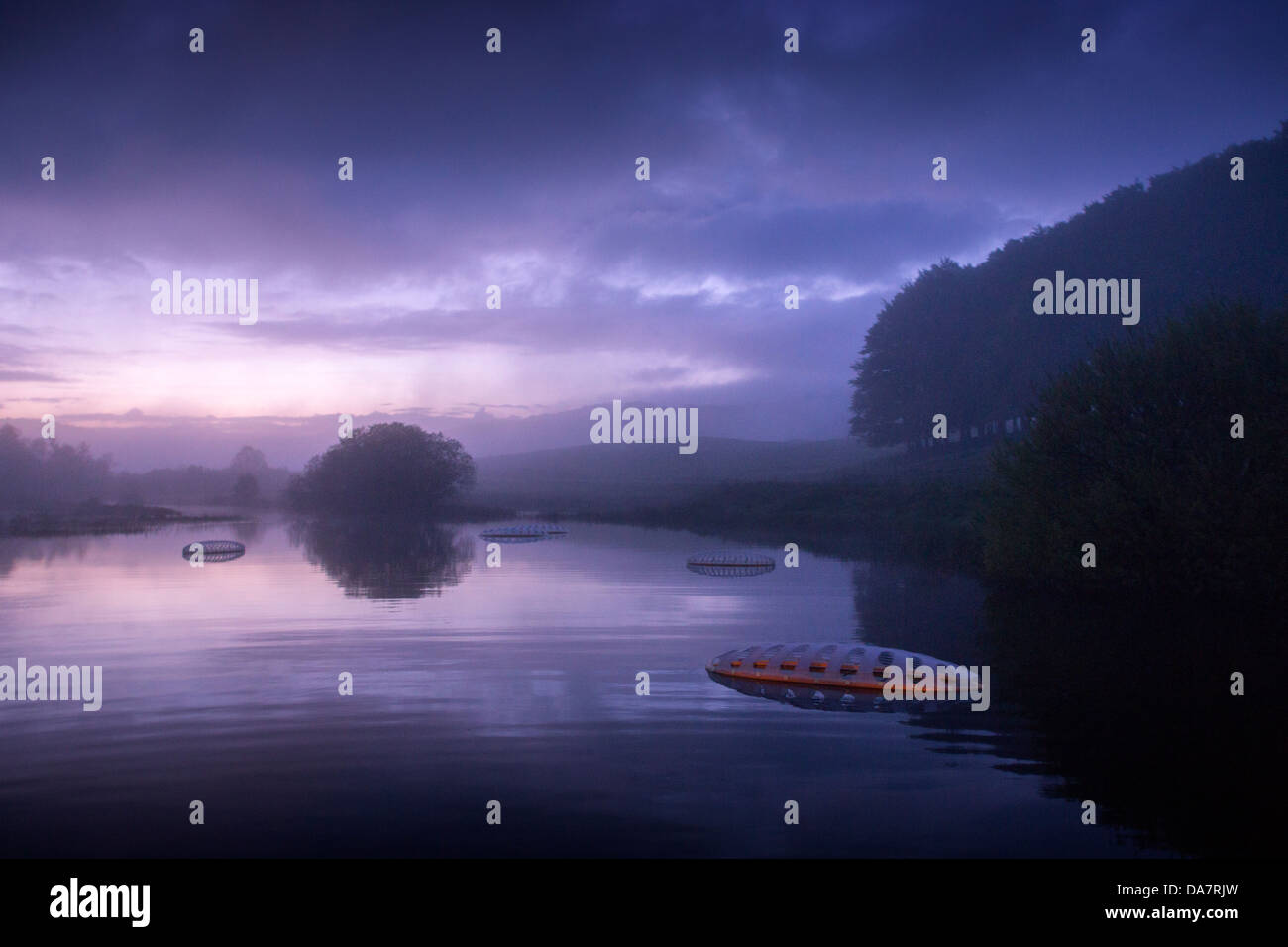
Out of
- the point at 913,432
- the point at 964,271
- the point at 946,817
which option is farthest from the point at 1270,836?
the point at 964,271

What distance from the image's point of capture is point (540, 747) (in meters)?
18.2

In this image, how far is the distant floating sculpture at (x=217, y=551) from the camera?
71.5 m

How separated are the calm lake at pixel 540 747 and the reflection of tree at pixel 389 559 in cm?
1126

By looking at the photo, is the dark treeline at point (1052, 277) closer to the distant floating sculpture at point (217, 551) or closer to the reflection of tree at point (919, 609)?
the reflection of tree at point (919, 609)

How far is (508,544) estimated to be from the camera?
85750 mm

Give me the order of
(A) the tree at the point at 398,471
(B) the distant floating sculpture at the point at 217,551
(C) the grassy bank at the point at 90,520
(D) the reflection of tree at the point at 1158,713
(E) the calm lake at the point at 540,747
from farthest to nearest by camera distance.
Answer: (A) the tree at the point at 398,471 → (C) the grassy bank at the point at 90,520 → (B) the distant floating sculpture at the point at 217,551 → (D) the reflection of tree at the point at 1158,713 → (E) the calm lake at the point at 540,747

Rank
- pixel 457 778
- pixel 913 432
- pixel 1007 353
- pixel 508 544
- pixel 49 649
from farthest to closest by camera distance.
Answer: pixel 913 432, pixel 1007 353, pixel 508 544, pixel 49 649, pixel 457 778

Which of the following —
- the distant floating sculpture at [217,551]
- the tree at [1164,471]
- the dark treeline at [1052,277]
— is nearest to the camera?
the tree at [1164,471]

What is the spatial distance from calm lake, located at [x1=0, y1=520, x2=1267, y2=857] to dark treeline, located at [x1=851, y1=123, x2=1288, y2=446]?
79104 mm

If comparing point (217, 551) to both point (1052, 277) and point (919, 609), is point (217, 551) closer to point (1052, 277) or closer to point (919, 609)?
point (919, 609)

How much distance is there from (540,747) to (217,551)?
66.6 meters

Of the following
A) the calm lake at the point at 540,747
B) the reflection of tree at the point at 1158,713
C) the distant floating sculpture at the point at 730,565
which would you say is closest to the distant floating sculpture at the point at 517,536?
the distant floating sculpture at the point at 730,565

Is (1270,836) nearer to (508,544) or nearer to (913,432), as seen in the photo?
(508,544)
